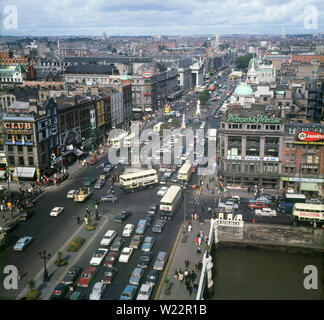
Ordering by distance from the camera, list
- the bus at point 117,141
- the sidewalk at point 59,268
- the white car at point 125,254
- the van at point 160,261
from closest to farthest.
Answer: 1. the sidewalk at point 59,268
2. the van at point 160,261
3. the white car at point 125,254
4. the bus at point 117,141

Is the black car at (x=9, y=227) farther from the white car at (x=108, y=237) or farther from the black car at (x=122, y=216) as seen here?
the black car at (x=122, y=216)

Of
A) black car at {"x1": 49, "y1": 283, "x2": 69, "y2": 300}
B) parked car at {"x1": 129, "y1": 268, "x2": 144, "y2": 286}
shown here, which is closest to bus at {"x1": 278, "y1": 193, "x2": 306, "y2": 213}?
parked car at {"x1": 129, "y1": 268, "x2": 144, "y2": 286}

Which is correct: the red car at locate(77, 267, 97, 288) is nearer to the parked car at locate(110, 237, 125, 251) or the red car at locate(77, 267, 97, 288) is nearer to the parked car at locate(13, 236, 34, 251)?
the parked car at locate(110, 237, 125, 251)

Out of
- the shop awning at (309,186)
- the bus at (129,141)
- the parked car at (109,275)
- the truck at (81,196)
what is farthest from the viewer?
the bus at (129,141)

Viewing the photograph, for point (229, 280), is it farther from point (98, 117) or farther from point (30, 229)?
point (98, 117)

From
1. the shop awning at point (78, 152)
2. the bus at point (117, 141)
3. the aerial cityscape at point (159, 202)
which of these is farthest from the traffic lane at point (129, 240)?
the bus at point (117, 141)
